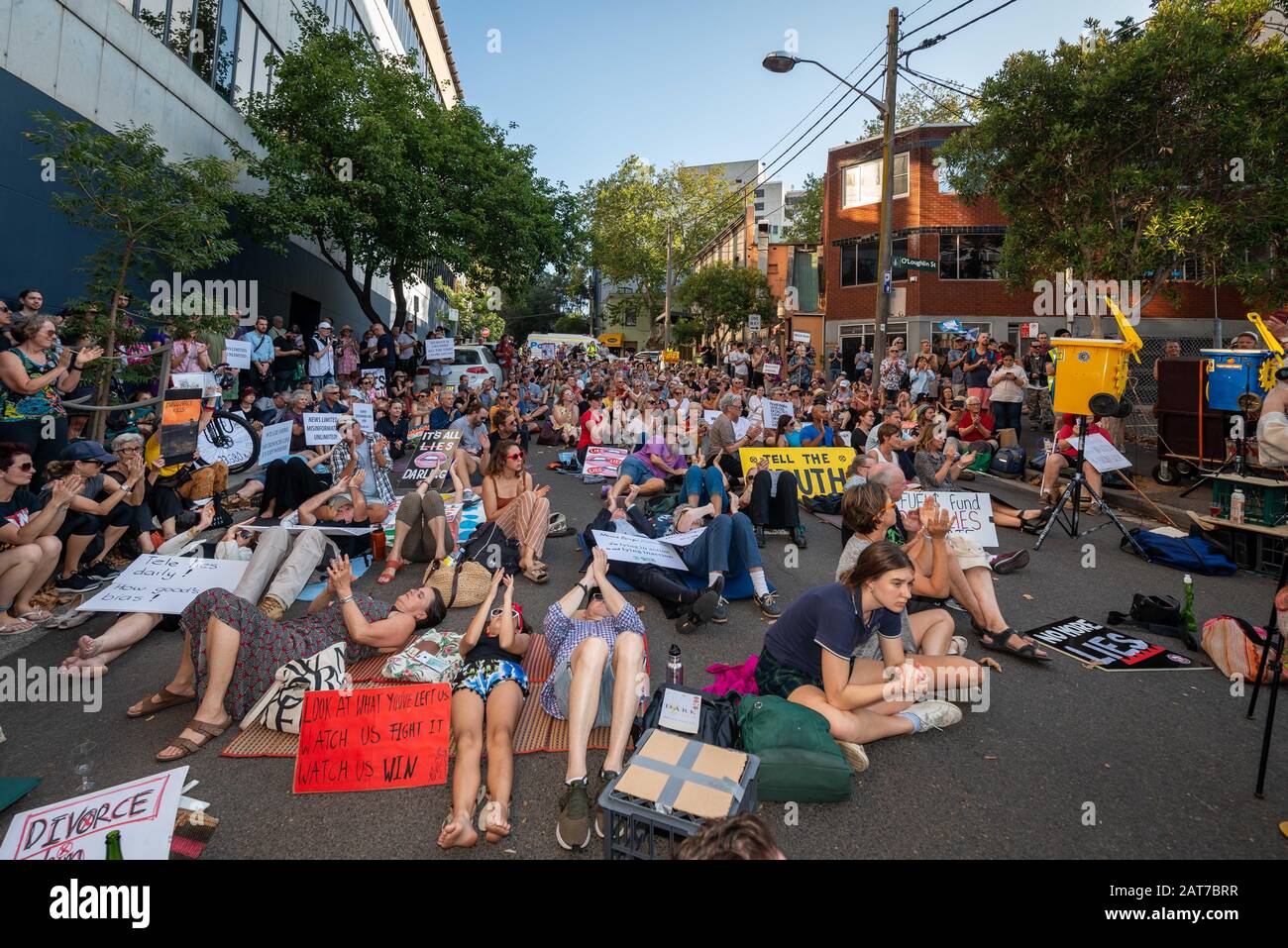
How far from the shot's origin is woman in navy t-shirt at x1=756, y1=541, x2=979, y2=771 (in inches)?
153

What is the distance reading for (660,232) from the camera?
216 feet

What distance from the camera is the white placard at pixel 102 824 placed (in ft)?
8.82

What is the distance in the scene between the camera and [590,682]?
4012 mm

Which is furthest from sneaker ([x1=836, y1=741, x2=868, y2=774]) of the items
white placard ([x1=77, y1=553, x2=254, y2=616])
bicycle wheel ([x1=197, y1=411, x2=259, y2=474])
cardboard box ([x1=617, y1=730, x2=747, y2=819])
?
bicycle wheel ([x1=197, y1=411, x2=259, y2=474])

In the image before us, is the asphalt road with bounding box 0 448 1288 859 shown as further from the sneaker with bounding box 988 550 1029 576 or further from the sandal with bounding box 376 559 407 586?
the sneaker with bounding box 988 550 1029 576

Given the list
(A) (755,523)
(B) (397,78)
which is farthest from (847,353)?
(A) (755,523)

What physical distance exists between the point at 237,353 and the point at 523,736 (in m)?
10.7

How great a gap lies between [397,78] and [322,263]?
718cm

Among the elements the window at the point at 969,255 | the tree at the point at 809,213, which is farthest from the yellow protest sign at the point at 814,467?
the tree at the point at 809,213

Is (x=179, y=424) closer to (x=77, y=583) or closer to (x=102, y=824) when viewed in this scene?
(x=77, y=583)

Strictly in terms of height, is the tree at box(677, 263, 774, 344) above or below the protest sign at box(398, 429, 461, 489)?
above

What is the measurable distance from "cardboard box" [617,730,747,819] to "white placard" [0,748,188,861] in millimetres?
1794
